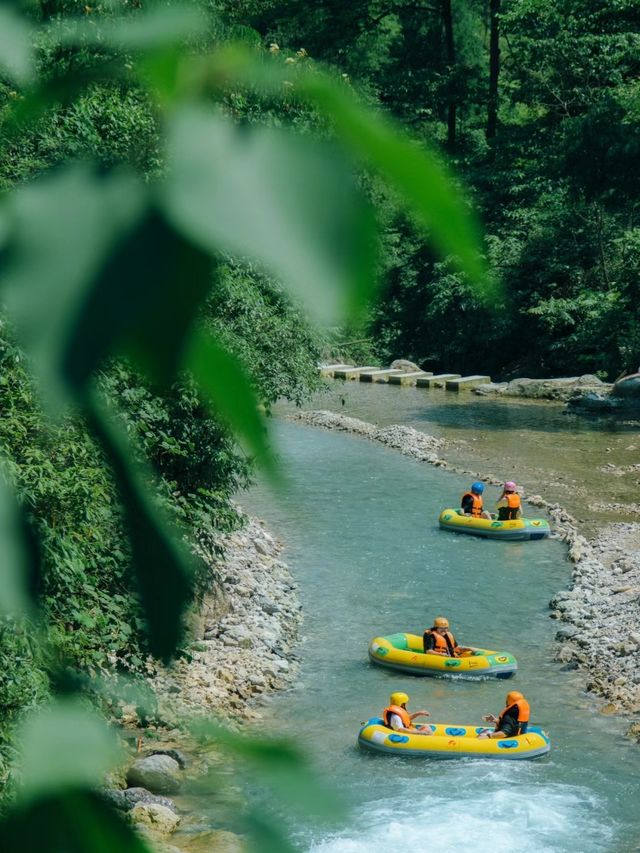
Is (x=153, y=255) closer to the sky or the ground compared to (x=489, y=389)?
closer to the sky

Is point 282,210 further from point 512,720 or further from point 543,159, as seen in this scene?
point 543,159

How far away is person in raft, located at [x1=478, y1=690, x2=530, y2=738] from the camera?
42.8 ft

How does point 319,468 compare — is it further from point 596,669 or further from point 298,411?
point 596,669

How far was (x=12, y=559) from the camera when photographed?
22.0 inches

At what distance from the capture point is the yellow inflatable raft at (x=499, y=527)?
2158 centimetres

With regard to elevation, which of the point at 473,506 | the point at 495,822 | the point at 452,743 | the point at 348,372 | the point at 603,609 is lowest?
the point at 495,822

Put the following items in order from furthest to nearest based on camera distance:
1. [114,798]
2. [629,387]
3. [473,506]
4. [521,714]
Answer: [629,387]
[473,506]
[521,714]
[114,798]

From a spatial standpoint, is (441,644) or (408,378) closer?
(441,644)

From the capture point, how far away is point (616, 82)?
108 feet

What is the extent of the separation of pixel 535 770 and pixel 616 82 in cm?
2488

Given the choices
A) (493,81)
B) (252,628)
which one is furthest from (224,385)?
(493,81)

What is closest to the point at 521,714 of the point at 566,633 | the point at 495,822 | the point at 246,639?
the point at 495,822

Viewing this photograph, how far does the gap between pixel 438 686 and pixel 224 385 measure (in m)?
15.7

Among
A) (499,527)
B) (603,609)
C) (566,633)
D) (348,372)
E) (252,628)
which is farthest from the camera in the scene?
(348,372)
